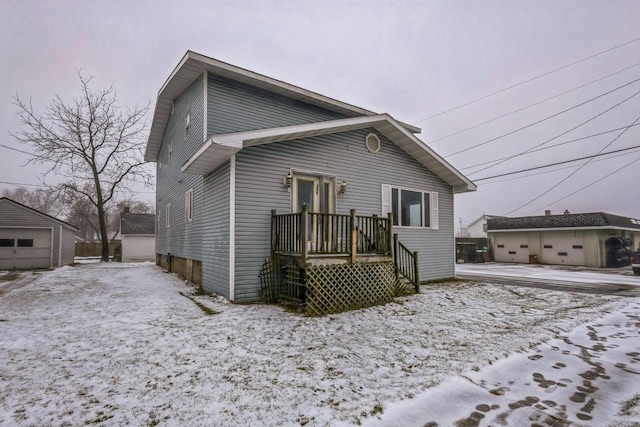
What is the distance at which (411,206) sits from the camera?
36.8 ft

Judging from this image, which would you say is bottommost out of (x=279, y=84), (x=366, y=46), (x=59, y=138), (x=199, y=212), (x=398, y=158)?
(x=199, y=212)

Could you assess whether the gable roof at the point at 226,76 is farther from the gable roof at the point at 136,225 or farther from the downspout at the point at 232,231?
the gable roof at the point at 136,225

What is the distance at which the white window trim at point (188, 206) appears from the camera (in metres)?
10.7

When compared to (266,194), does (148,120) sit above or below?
above

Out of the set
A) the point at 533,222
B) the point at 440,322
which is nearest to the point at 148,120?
the point at 440,322

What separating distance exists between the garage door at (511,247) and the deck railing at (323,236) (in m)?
20.7

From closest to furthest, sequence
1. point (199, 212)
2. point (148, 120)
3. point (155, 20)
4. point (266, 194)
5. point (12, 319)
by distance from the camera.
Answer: point (12, 319) < point (266, 194) < point (199, 212) < point (155, 20) < point (148, 120)

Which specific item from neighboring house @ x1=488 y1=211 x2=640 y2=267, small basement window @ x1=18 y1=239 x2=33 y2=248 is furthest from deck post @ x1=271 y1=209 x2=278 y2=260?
neighboring house @ x1=488 y1=211 x2=640 y2=267

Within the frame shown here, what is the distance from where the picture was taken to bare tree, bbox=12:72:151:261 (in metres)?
21.7

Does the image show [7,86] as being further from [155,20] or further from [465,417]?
[465,417]

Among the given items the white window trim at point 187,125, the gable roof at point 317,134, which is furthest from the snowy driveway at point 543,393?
the white window trim at point 187,125

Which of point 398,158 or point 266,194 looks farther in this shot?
point 398,158

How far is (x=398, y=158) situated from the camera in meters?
11.0

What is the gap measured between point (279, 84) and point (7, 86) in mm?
23509
